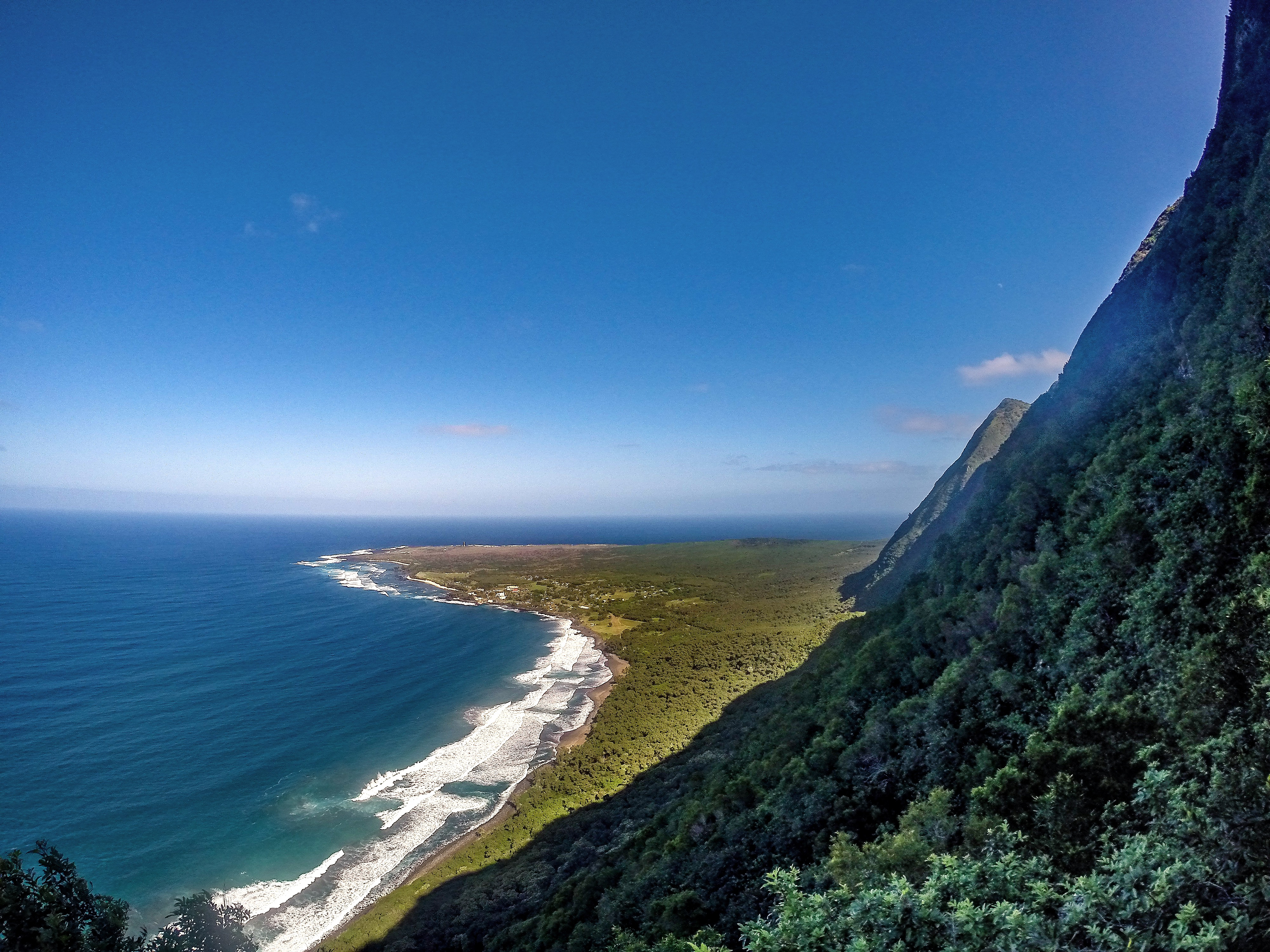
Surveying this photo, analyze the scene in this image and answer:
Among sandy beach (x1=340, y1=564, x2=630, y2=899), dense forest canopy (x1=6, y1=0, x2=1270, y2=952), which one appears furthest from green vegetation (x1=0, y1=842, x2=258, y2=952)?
sandy beach (x1=340, y1=564, x2=630, y2=899)

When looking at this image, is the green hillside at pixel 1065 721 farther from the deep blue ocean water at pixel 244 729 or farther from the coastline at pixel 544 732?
the deep blue ocean water at pixel 244 729

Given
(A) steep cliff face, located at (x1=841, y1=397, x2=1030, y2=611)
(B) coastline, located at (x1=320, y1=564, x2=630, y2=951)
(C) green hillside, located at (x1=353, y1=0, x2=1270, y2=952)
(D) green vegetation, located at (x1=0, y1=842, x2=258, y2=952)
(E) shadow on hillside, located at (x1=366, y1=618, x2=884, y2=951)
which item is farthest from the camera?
(A) steep cliff face, located at (x1=841, y1=397, x2=1030, y2=611)

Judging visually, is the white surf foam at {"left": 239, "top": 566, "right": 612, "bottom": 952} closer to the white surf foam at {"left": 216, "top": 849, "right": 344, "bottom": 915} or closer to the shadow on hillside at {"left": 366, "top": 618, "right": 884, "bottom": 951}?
the white surf foam at {"left": 216, "top": 849, "right": 344, "bottom": 915}

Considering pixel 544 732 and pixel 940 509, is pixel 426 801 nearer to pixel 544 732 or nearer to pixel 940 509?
pixel 544 732

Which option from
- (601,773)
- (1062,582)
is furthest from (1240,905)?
(601,773)

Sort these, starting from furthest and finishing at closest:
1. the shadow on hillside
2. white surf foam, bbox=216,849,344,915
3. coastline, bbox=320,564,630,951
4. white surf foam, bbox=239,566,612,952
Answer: coastline, bbox=320,564,630,951 < white surf foam, bbox=216,849,344,915 < white surf foam, bbox=239,566,612,952 < the shadow on hillside

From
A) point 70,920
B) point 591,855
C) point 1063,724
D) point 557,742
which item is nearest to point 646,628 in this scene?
point 557,742
